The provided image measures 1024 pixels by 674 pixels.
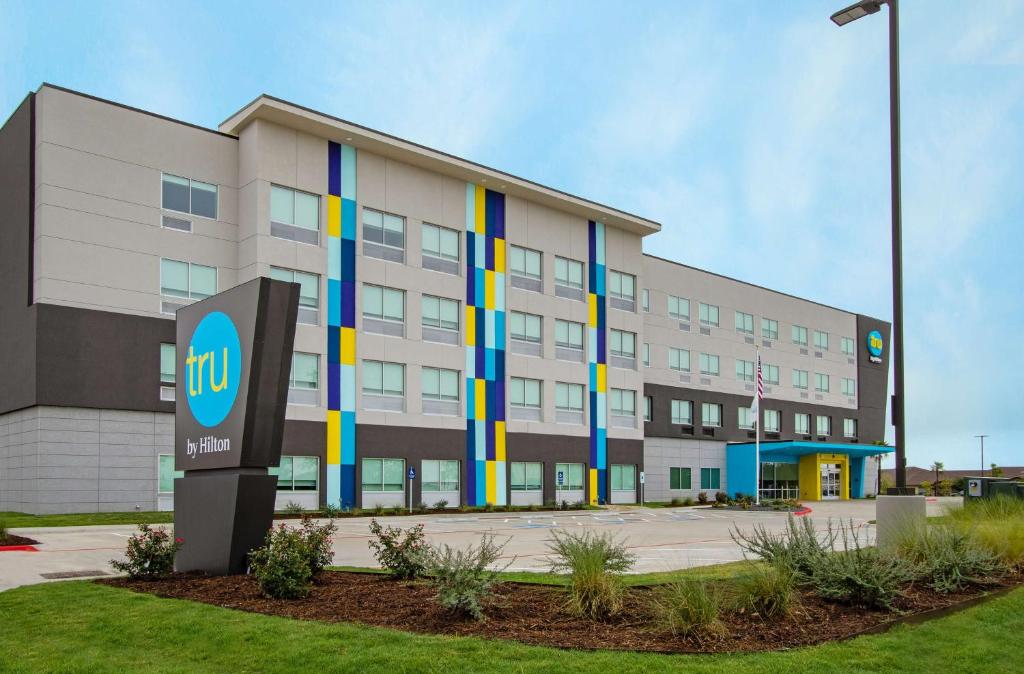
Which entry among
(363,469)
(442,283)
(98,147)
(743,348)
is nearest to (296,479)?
(363,469)

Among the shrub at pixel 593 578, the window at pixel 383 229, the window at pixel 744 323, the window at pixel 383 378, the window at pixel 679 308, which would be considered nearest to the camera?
the shrub at pixel 593 578

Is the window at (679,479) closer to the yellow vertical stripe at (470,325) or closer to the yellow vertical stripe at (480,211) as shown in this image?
the yellow vertical stripe at (470,325)

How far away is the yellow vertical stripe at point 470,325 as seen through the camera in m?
44.2

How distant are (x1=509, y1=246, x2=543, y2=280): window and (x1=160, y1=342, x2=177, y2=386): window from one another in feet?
57.5

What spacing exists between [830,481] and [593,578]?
60798mm

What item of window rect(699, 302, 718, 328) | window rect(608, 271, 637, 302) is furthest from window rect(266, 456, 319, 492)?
window rect(699, 302, 718, 328)

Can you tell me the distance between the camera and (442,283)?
43344 millimetres

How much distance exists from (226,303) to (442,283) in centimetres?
2928

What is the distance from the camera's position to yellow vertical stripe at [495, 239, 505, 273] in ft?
151

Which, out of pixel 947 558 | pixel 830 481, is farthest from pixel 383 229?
pixel 830 481

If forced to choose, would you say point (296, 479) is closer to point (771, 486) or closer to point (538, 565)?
point (538, 565)

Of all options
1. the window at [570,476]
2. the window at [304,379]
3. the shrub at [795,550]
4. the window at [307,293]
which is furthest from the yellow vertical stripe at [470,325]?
the shrub at [795,550]

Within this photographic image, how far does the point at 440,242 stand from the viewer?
4375 cm

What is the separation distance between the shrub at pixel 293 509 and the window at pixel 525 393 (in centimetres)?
1295
